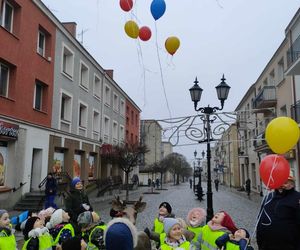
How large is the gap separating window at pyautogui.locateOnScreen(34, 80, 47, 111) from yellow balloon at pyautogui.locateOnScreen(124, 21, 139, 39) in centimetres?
1181

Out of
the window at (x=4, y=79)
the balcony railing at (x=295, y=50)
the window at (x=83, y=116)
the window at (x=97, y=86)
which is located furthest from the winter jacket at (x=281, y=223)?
Answer: the window at (x=97, y=86)

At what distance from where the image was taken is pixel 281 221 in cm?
408

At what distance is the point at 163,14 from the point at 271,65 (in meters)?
20.4

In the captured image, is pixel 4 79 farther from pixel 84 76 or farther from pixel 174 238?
pixel 174 238

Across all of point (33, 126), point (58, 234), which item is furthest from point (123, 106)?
point (58, 234)

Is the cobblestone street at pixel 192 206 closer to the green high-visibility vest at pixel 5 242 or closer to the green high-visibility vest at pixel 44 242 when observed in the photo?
the green high-visibility vest at pixel 44 242

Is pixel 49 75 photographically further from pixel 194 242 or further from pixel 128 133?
pixel 128 133

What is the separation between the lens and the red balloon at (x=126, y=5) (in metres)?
6.91

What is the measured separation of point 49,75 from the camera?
19.0 metres

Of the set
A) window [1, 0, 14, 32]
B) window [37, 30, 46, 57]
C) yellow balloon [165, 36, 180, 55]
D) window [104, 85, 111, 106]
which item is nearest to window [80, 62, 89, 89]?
window [104, 85, 111, 106]

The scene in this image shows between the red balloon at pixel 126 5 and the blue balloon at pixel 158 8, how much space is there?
18.2 inches

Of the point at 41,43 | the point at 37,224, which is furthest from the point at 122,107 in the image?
the point at 37,224

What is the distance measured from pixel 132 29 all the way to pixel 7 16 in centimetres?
1080

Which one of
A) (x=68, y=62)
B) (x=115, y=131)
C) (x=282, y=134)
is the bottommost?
(x=282, y=134)
